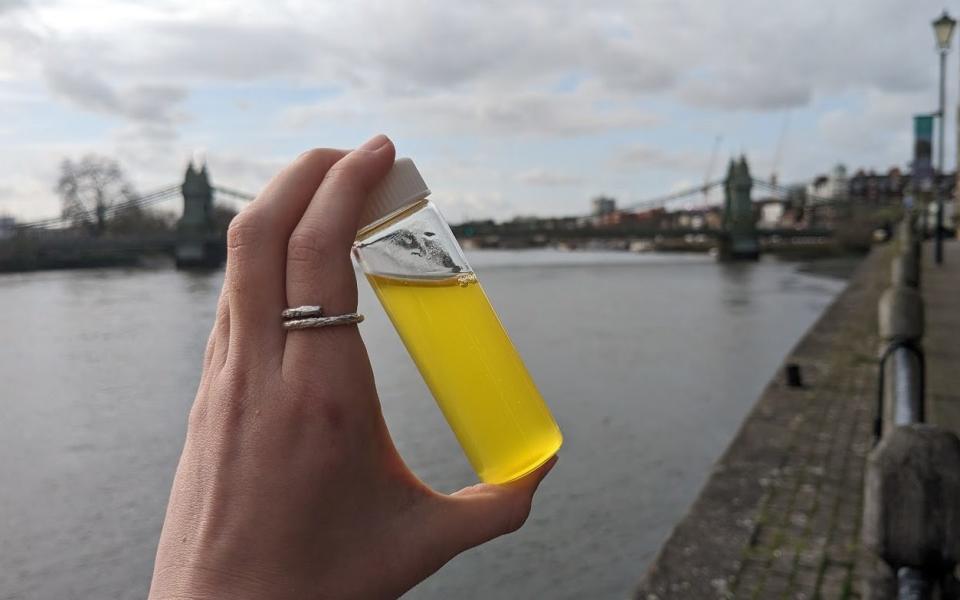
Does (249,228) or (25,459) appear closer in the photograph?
(249,228)

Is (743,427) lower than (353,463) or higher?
lower

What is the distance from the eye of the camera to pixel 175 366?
9.97 metres

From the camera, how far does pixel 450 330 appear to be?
0.81 meters

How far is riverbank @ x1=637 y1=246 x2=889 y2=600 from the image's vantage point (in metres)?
2.85

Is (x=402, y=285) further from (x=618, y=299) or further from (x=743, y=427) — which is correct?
(x=618, y=299)

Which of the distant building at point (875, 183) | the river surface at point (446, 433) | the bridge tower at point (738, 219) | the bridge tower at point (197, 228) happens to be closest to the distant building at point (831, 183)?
the distant building at point (875, 183)

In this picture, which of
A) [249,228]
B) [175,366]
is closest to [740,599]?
[249,228]

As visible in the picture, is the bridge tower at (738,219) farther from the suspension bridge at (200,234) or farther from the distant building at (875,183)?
the distant building at (875,183)

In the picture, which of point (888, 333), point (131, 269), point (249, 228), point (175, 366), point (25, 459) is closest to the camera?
point (249, 228)

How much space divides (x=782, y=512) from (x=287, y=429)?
132 inches

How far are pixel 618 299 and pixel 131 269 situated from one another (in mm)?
26781

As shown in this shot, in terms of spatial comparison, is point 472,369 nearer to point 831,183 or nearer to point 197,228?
point 197,228

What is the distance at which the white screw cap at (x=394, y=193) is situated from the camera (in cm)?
74

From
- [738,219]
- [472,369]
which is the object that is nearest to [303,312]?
[472,369]
